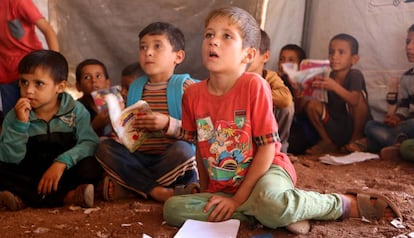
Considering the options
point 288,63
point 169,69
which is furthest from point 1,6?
point 288,63

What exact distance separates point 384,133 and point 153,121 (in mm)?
1840

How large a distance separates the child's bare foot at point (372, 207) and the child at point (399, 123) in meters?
1.28

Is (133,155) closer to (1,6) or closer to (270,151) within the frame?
(270,151)

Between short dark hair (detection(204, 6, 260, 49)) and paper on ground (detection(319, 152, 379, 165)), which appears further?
paper on ground (detection(319, 152, 379, 165))

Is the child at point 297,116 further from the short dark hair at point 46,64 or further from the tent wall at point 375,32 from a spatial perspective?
the short dark hair at point 46,64

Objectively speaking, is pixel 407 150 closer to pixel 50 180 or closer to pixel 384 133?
pixel 384 133

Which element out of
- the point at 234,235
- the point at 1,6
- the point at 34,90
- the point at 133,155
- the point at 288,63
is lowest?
the point at 234,235

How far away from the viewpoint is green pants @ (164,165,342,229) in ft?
5.50

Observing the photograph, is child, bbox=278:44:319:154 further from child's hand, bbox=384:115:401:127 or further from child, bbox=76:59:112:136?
child, bbox=76:59:112:136

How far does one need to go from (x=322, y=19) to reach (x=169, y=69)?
171cm

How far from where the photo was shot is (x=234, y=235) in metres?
1.66

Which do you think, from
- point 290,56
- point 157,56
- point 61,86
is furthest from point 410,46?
point 61,86

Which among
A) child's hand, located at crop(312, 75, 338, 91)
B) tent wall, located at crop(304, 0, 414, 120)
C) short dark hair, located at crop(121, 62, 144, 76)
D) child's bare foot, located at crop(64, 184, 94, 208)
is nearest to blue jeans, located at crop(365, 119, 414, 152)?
tent wall, located at crop(304, 0, 414, 120)

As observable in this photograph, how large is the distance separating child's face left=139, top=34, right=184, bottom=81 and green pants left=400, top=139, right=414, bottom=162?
1.63 m
